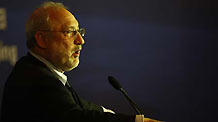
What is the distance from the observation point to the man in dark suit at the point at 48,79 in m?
1.04

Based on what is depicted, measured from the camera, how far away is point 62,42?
1.30 meters

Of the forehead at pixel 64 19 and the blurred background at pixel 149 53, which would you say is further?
the blurred background at pixel 149 53

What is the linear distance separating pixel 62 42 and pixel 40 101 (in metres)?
0.33

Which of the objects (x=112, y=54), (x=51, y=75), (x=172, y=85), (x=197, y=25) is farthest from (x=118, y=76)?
(x=51, y=75)

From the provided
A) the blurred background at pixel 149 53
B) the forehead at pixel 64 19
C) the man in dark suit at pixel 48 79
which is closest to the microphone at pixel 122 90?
the man in dark suit at pixel 48 79

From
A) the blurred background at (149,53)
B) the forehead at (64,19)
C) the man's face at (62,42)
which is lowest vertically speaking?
the blurred background at (149,53)

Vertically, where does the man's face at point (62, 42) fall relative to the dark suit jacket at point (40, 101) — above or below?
above

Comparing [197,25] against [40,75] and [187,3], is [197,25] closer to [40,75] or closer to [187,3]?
[187,3]

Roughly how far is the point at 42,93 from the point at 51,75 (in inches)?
3.9

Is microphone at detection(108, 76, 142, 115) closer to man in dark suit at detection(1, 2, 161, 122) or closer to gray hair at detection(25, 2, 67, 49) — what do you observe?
man in dark suit at detection(1, 2, 161, 122)

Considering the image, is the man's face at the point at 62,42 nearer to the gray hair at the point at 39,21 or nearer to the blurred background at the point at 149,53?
the gray hair at the point at 39,21

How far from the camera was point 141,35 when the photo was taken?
2805mm

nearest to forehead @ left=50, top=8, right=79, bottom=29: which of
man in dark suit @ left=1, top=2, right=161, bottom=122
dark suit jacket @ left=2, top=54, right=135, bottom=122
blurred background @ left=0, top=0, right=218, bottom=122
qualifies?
man in dark suit @ left=1, top=2, right=161, bottom=122

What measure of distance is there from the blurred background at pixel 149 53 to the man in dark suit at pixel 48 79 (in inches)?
37.3
